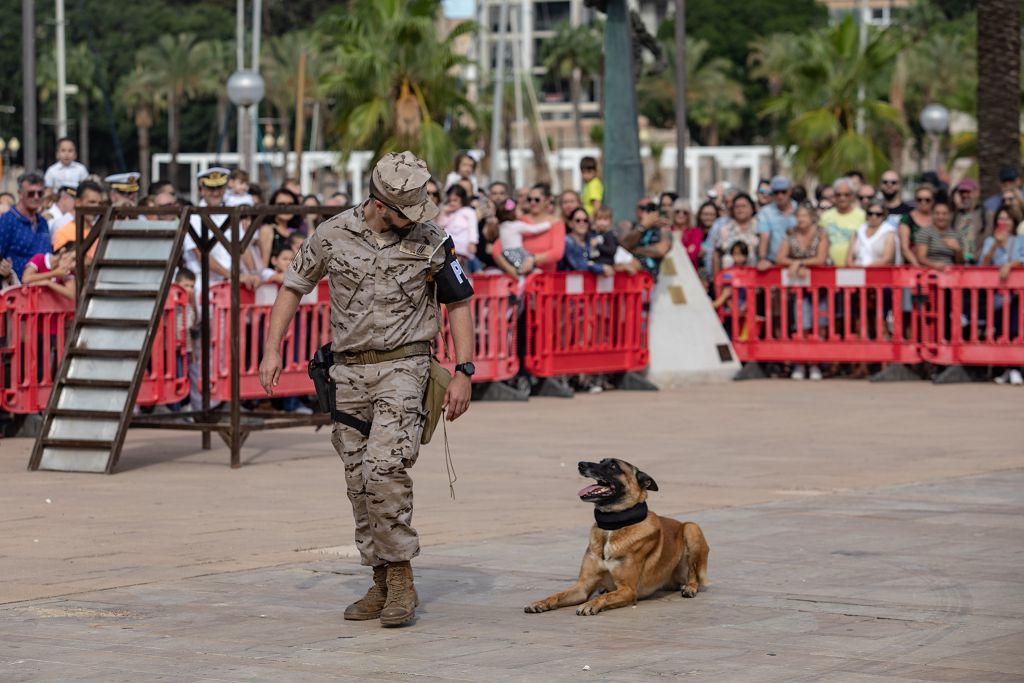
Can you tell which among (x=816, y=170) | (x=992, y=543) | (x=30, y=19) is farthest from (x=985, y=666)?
(x=816, y=170)

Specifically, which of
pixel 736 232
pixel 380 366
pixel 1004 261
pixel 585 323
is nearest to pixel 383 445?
pixel 380 366

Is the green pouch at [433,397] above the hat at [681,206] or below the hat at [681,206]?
below

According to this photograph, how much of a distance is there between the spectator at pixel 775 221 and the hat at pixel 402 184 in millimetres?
13017

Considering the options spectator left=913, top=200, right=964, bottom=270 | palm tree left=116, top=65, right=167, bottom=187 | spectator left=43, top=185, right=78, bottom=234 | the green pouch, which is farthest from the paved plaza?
palm tree left=116, top=65, right=167, bottom=187

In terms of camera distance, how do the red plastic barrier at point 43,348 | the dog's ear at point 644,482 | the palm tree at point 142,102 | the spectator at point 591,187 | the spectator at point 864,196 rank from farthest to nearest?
the palm tree at point 142,102 → the spectator at point 591,187 → the spectator at point 864,196 → the red plastic barrier at point 43,348 → the dog's ear at point 644,482

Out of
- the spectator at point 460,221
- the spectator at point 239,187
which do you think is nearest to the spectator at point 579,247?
the spectator at point 460,221

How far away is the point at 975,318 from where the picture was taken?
1898 cm

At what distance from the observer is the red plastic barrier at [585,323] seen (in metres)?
18.0

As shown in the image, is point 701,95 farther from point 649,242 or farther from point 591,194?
point 649,242

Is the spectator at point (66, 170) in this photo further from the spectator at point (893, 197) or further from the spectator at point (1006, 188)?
the spectator at point (1006, 188)

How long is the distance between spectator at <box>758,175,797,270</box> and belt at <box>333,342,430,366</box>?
42.3 ft

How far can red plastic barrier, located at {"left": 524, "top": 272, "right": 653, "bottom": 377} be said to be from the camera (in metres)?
18.0

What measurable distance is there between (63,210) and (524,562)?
890 cm

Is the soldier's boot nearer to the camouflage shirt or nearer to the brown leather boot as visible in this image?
the brown leather boot
